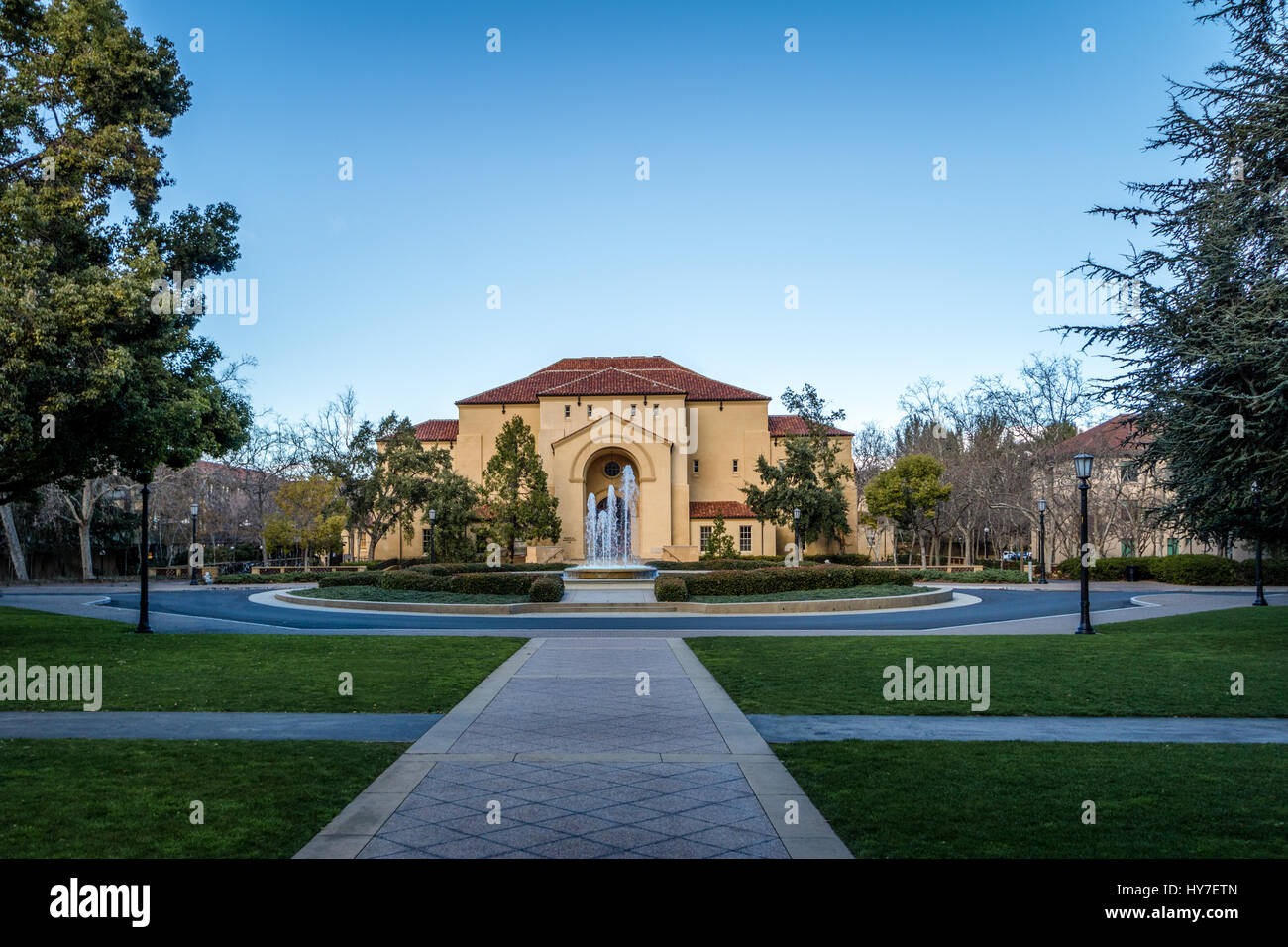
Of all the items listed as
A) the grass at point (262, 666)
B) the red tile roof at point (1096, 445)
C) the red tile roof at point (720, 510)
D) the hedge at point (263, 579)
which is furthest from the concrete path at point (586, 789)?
the red tile roof at point (1096, 445)

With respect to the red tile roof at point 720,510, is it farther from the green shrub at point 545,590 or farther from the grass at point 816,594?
the green shrub at point 545,590

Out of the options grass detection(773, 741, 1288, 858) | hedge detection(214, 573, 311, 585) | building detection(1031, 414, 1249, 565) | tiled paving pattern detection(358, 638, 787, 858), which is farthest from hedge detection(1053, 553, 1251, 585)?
hedge detection(214, 573, 311, 585)

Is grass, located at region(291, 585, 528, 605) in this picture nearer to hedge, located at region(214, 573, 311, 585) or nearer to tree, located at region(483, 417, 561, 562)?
hedge, located at region(214, 573, 311, 585)

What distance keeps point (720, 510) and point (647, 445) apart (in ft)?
22.4

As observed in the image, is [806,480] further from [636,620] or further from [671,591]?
[636,620]

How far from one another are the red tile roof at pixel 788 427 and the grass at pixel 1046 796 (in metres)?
49.7

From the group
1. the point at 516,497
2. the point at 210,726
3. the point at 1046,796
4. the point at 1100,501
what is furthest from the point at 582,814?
the point at 1100,501

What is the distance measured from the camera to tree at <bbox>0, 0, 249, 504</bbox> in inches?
516

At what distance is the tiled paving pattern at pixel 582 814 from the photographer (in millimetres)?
4988

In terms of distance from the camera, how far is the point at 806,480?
156 ft
